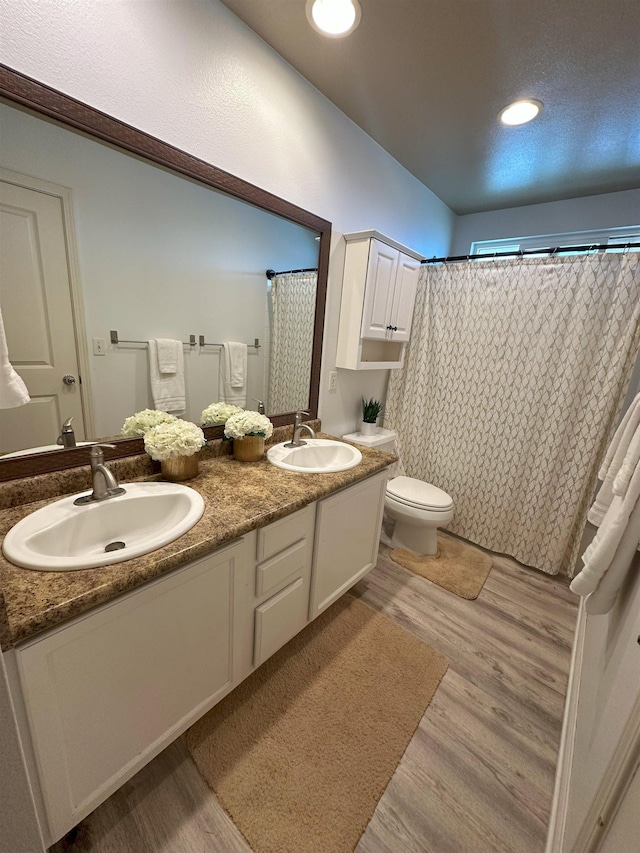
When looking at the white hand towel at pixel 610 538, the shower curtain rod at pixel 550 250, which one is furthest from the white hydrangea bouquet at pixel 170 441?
the shower curtain rod at pixel 550 250

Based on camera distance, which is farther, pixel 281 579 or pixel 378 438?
pixel 378 438

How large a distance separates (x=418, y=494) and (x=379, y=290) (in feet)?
4.23

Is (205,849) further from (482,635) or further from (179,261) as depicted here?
(179,261)

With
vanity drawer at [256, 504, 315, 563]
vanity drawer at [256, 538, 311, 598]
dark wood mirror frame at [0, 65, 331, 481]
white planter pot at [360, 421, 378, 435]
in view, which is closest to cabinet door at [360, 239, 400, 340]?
dark wood mirror frame at [0, 65, 331, 481]

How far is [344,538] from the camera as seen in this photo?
1514 mm

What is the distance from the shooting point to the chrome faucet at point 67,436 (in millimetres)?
1045

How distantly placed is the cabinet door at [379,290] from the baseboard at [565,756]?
1795 mm

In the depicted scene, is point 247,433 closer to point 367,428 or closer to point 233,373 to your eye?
point 233,373

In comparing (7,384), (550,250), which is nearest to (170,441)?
(7,384)

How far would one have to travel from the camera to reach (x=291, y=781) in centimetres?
106

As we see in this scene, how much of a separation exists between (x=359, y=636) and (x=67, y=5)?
2419 mm

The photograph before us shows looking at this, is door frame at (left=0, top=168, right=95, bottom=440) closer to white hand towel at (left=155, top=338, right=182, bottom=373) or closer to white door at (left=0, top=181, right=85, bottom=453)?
white door at (left=0, top=181, right=85, bottom=453)

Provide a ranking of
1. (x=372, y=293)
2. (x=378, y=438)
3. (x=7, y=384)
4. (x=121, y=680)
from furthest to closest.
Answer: (x=378, y=438), (x=372, y=293), (x=121, y=680), (x=7, y=384)

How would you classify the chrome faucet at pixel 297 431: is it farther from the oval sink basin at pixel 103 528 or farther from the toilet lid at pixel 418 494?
the toilet lid at pixel 418 494
